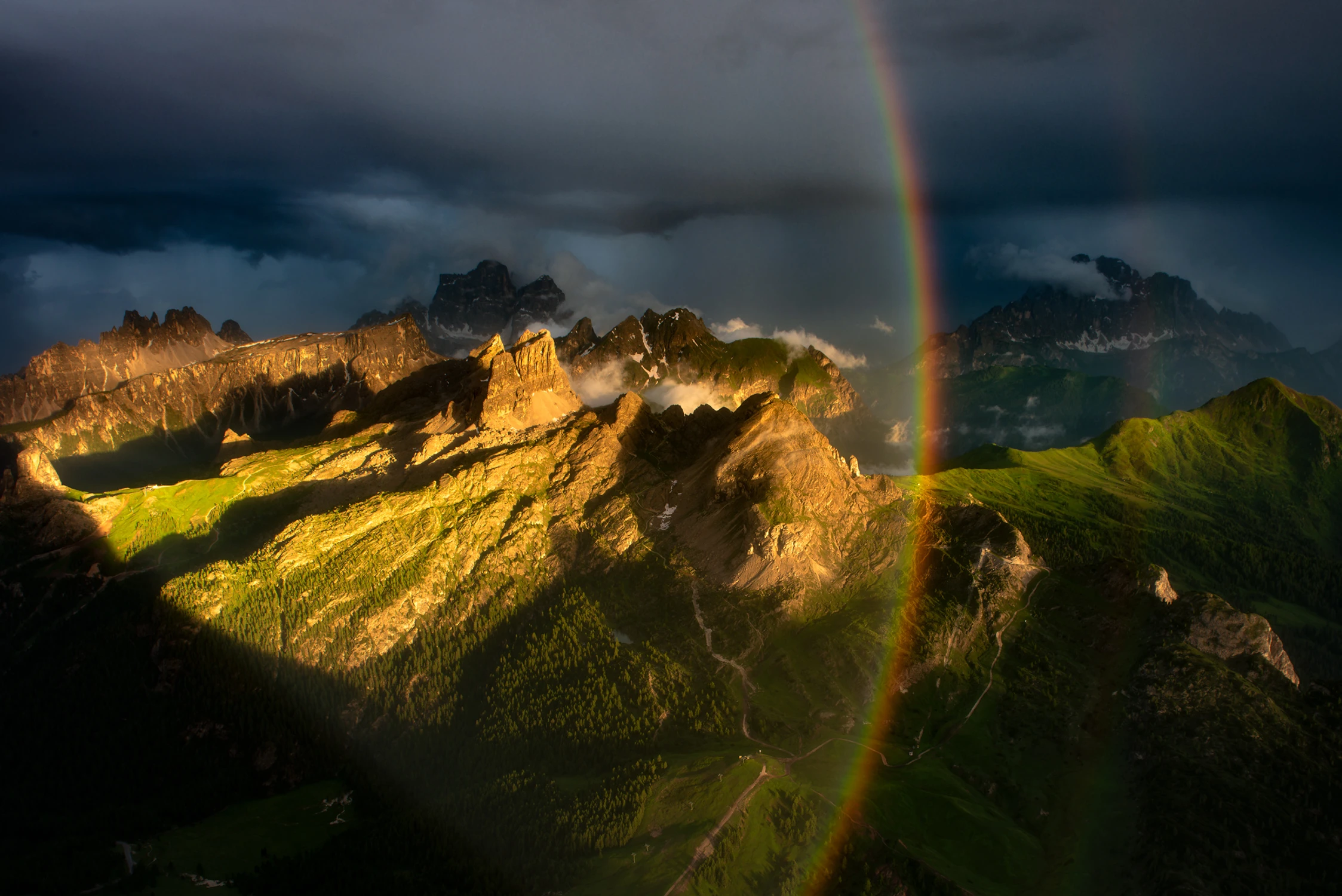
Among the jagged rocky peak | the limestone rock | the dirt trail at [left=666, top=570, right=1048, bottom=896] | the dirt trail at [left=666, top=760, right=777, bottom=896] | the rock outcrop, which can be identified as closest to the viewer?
the dirt trail at [left=666, top=760, right=777, bottom=896]

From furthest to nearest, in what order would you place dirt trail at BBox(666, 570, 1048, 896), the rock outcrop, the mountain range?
the rock outcrop < the mountain range < dirt trail at BBox(666, 570, 1048, 896)

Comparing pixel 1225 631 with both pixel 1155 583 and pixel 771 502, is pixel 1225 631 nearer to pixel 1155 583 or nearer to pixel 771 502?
pixel 1155 583

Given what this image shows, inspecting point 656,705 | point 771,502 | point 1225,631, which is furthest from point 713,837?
point 1225,631

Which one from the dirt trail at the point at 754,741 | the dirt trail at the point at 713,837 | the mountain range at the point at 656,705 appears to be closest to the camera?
the dirt trail at the point at 713,837

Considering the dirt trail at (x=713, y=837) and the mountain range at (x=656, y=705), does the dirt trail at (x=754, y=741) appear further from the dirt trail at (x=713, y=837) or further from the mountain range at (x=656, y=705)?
the mountain range at (x=656, y=705)

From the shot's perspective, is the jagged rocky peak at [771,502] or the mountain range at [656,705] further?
the jagged rocky peak at [771,502]

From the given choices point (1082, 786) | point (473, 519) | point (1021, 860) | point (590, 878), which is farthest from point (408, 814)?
point (1082, 786)

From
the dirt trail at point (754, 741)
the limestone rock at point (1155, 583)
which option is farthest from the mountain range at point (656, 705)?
the limestone rock at point (1155, 583)

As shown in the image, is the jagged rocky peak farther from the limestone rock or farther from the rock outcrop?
the rock outcrop

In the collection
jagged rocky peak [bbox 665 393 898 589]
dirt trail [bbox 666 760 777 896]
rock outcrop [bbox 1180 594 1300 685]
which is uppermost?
jagged rocky peak [bbox 665 393 898 589]

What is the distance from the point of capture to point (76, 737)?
146m

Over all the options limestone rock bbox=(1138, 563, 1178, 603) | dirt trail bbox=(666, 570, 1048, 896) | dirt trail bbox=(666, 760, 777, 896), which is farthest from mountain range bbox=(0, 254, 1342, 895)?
limestone rock bbox=(1138, 563, 1178, 603)

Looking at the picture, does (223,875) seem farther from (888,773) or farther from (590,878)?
(888,773)

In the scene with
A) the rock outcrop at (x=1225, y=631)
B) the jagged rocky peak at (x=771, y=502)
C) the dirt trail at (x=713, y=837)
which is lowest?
the rock outcrop at (x=1225, y=631)
